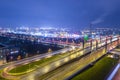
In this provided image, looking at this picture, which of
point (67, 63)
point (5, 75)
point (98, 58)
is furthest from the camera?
point (98, 58)

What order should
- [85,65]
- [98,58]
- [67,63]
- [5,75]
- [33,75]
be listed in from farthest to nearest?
[98,58] < [67,63] < [85,65] < [5,75] < [33,75]

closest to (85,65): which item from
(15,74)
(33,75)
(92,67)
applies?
(92,67)

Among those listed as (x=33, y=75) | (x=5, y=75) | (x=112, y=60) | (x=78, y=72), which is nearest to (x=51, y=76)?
(x=33, y=75)

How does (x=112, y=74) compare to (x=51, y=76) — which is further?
(x=112, y=74)

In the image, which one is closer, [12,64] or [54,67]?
[54,67]

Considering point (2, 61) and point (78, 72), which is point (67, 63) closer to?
point (78, 72)

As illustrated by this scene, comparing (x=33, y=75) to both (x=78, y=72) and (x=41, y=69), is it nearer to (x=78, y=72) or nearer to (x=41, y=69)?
(x=41, y=69)

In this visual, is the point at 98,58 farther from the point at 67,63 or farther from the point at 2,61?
the point at 2,61

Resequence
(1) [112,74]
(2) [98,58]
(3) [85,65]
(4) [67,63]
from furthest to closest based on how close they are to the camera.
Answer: (2) [98,58] < (4) [67,63] < (3) [85,65] < (1) [112,74]

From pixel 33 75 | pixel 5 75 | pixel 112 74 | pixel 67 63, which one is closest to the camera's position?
pixel 33 75
